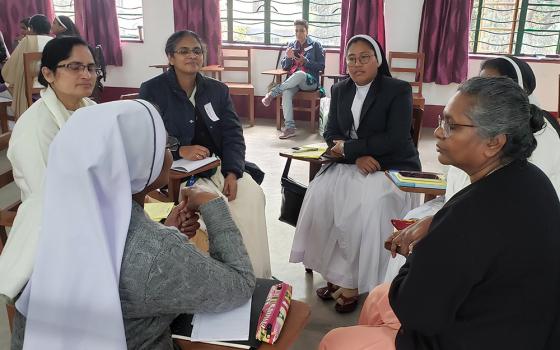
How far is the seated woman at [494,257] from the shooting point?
996 millimetres

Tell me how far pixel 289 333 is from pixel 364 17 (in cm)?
543

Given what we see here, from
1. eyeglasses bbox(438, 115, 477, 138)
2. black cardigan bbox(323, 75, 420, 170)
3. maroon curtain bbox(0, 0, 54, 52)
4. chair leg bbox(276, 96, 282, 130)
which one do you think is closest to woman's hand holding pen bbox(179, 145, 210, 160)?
black cardigan bbox(323, 75, 420, 170)

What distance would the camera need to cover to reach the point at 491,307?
103 centimetres

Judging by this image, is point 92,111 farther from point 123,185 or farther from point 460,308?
point 460,308

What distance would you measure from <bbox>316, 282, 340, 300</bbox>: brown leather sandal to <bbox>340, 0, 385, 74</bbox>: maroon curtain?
4.18m

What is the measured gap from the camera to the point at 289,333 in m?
1.15

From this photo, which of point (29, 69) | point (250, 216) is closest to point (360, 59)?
point (250, 216)

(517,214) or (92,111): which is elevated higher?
(92,111)

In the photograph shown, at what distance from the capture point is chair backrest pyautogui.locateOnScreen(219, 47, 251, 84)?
630 centimetres

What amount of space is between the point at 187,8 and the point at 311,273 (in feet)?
15.6

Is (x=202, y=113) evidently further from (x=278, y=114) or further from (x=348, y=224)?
(x=278, y=114)

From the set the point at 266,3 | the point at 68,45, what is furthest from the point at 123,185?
the point at 266,3

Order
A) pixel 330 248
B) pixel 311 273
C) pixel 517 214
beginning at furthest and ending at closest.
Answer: pixel 311 273
pixel 330 248
pixel 517 214

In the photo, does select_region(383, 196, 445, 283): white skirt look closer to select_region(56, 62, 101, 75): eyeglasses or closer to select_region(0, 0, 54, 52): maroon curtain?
select_region(56, 62, 101, 75): eyeglasses
